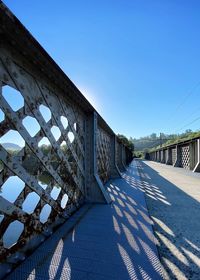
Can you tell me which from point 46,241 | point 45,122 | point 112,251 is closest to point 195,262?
point 112,251

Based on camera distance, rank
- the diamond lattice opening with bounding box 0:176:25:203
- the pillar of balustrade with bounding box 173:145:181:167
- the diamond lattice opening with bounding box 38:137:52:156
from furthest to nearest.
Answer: the pillar of balustrade with bounding box 173:145:181:167 < the diamond lattice opening with bounding box 38:137:52:156 < the diamond lattice opening with bounding box 0:176:25:203

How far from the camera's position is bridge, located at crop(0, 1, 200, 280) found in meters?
1.34

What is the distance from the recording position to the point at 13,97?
58.2 inches

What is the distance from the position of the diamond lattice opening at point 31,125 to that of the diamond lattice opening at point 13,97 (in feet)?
0.41

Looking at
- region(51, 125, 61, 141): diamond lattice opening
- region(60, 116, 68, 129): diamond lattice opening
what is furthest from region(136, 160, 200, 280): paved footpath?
region(60, 116, 68, 129): diamond lattice opening

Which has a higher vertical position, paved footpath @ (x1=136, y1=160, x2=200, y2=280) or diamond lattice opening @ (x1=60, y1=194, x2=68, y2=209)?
diamond lattice opening @ (x1=60, y1=194, x2=68, y2=209)

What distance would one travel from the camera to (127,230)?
205cm

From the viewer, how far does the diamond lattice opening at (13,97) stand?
138 cm

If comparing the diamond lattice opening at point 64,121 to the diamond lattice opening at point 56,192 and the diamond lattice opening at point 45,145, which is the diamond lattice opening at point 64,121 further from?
the diamond lattice opening at point 56,192

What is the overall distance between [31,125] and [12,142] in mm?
292

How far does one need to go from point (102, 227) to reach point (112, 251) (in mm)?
518

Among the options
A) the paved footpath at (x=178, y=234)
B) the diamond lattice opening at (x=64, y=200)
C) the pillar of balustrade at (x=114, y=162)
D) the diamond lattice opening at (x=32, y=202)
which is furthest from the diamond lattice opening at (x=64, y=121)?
the pillar of balustrade at (x=114, y=162)

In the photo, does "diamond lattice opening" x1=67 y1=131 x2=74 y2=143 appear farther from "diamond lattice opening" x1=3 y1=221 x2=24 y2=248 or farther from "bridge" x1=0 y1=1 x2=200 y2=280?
"diamond lattice opening" x1=3 y1=221 x2=24 y2=248

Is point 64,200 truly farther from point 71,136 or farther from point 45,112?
point 45,112
